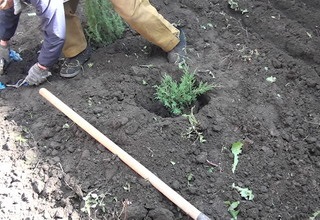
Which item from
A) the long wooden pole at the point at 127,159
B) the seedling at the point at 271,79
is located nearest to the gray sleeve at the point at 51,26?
the long wooden pole at the point at 127,159

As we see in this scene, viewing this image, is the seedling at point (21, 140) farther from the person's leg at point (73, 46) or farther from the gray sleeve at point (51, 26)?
the person's leg at point (73, 46)

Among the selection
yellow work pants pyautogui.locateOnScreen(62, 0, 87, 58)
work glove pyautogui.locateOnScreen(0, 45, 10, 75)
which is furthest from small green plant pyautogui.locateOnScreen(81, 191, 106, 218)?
work glove pyautogui.locateOnScreen(0, 45, 10, 75)

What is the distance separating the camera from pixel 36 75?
3627 millimetres

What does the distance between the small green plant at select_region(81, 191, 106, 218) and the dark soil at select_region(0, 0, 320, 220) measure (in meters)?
0.03

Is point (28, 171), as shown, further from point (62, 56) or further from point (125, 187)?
point (62, 56)

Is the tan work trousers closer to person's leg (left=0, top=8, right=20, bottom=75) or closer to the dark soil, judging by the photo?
the dark soil

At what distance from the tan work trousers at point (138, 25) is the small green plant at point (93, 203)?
146 centimetres

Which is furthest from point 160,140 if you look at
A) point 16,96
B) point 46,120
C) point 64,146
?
point 16,96

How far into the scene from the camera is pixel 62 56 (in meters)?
4.03

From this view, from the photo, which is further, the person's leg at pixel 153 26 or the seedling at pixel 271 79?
the seedling at pixel 271 79

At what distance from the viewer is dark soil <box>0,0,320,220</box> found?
290 centimetres

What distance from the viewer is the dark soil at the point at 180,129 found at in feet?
9.50

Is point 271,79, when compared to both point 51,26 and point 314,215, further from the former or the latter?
point 51,26

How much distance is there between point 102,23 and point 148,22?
493 millimetres
